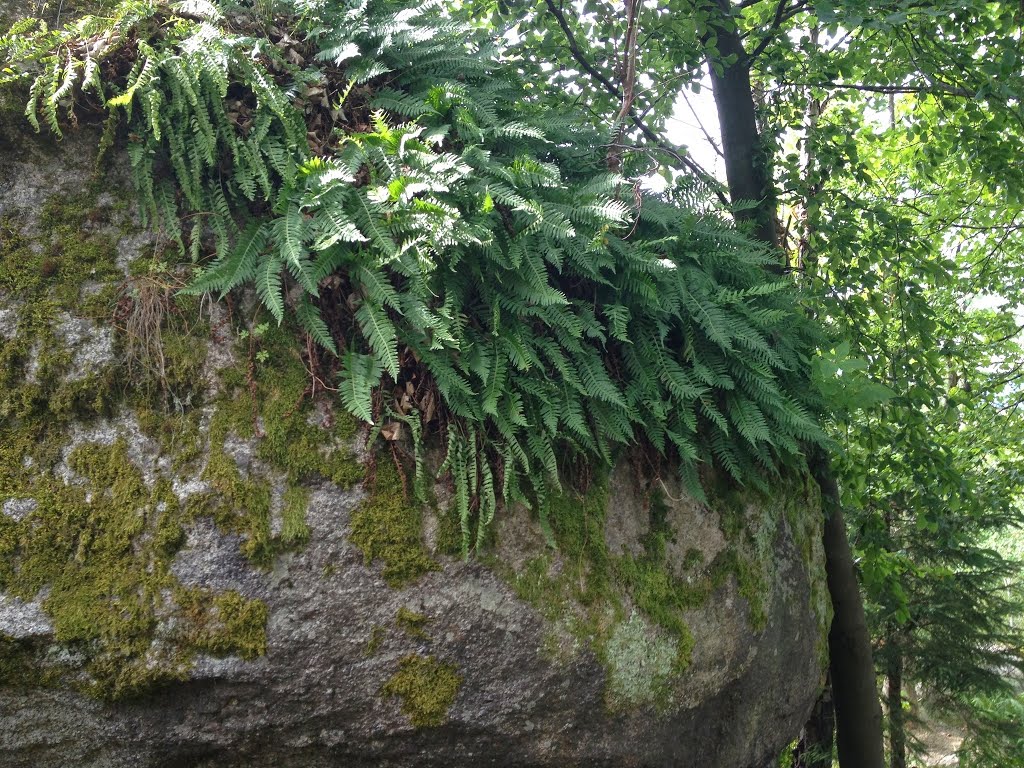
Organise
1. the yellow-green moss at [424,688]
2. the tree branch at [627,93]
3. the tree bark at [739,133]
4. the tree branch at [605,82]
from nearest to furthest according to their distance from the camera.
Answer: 1. the yellow-green moss at [424,688]
2. the tree branch at [627,93]
3. the tree branch at [605,82]
4. the tree bark at [739,133]

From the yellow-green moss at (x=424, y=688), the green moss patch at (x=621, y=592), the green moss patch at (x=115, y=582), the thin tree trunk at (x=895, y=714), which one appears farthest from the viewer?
the thin tree trunk at (x=895, y=714)

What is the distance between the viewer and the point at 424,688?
333 centimetres

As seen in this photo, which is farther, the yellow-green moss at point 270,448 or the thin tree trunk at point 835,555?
the thin tree trunk at point 835,555

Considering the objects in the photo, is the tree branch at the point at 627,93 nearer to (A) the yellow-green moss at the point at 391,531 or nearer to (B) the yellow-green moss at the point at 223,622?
(A) the yellow-green moss at the point at 391,531

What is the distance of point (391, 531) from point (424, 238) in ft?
4.48

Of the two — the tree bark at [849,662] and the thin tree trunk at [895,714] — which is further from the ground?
the tree bark at [849,662]

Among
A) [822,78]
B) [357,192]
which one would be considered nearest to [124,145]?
[357,192]

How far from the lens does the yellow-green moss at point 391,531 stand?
332 centimetres

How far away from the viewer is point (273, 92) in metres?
3.37

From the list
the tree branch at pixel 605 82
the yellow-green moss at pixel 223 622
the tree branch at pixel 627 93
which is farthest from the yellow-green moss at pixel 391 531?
the tree branch at pixel 605 82

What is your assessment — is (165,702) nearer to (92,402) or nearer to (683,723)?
(92,402)

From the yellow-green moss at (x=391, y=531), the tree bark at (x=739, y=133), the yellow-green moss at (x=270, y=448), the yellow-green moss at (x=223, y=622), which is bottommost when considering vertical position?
the yellow-green moss at (x=223, y=622)

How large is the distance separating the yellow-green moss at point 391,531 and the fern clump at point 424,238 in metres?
0.23

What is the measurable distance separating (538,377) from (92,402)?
2060mm
